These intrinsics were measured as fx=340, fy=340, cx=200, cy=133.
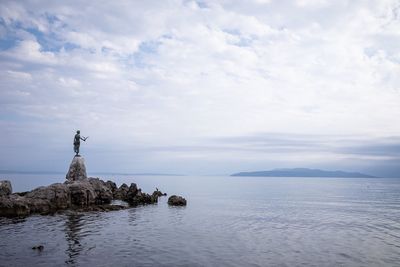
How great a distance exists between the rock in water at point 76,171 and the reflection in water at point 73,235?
1869cm

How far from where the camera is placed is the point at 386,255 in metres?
26.9

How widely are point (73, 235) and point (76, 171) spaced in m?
33.0

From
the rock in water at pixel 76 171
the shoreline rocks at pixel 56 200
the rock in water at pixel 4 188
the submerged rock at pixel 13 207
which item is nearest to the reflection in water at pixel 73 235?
the shoreline rocks at pixel 56 200

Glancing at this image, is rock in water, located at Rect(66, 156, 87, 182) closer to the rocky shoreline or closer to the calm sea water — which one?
the rocky shoreline

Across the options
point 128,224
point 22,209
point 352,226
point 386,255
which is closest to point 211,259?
point 386,255

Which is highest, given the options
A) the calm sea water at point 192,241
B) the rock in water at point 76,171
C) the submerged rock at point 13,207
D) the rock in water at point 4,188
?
the rock in water at point 76,171

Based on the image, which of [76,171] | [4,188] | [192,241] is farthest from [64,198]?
[192,241]

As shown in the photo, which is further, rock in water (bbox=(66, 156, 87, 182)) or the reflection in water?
A: rock in water (bbox=(66, 156, 87, 182))

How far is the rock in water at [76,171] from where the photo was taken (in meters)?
62.3

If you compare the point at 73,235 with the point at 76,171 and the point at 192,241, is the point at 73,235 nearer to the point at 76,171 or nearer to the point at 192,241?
the point at 192,241

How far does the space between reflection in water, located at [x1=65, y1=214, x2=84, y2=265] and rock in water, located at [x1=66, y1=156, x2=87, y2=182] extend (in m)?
18.7

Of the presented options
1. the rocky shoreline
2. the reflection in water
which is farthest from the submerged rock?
the reflection in water

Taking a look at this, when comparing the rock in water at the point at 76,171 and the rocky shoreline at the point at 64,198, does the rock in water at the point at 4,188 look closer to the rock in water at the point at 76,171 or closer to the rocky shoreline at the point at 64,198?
the rocky shoreline at the point at 64,198

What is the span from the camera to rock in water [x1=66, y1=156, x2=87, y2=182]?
62.3 meters
